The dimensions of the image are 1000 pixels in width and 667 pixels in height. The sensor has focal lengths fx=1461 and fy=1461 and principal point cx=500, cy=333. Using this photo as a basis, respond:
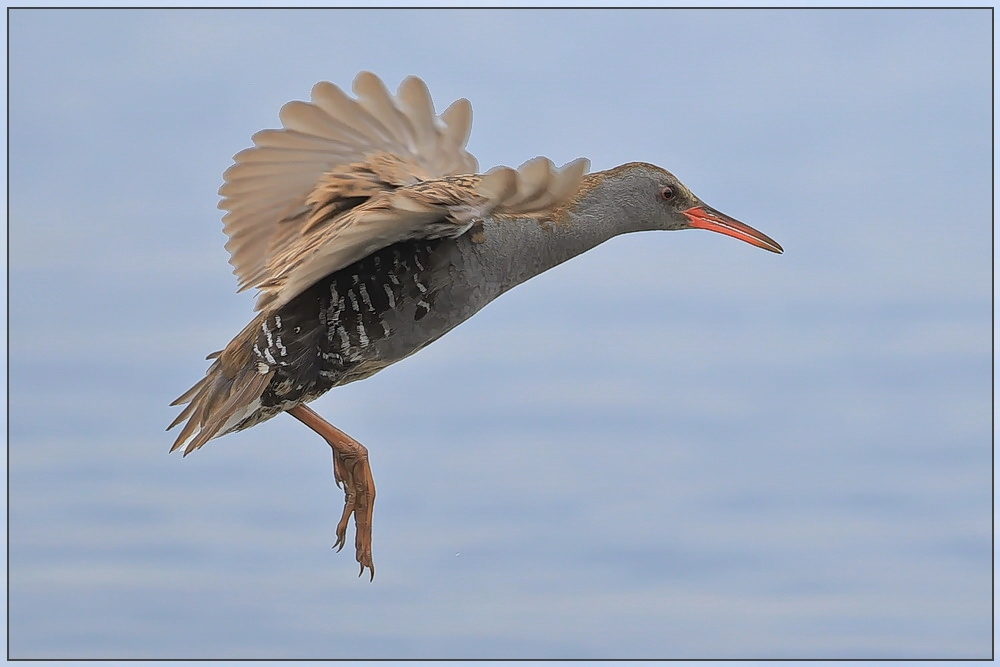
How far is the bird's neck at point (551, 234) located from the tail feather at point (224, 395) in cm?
79

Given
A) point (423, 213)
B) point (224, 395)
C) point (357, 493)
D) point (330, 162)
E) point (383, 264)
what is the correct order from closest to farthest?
point (423, 213)
point (383, 264)
point (224, 395)
point (357, 493)
point (330, 162)

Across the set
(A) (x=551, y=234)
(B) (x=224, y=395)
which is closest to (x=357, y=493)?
(B) (x=224, y=395)

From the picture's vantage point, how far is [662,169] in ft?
15.2

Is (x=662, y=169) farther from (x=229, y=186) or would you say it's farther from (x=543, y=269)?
(x=229, y=186)

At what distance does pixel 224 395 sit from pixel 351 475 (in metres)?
0.59

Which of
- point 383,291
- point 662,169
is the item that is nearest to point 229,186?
point 383,291

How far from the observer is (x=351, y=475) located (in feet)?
16.2

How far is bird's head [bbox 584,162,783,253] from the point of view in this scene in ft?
15.1

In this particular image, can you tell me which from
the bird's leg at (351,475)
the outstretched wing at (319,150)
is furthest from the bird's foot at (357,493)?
the outstretched wing at (319,150)

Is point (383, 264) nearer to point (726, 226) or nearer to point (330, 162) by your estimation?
point (330, 162)

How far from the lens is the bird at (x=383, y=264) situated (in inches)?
161

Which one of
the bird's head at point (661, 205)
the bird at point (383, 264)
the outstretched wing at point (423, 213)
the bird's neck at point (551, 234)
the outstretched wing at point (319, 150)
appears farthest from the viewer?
the outstretched wing at point (319, 150)

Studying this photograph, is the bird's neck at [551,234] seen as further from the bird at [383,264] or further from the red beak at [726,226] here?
the red beak at [726,226]

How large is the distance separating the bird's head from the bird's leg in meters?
1.21
